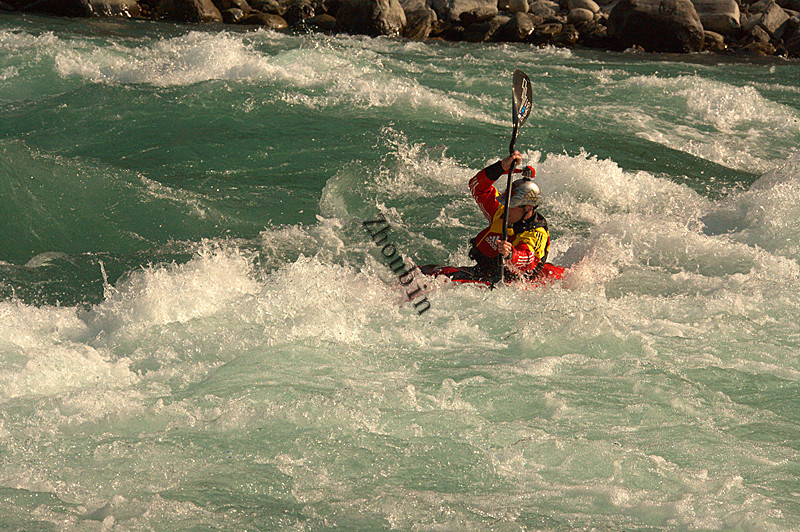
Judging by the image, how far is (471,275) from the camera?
613 centimetres

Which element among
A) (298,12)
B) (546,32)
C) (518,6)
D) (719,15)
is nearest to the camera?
(546,32)

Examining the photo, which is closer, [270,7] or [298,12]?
[298,12]

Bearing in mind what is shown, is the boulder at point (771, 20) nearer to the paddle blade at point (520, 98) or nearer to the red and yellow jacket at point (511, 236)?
the paddle blade at point (520, 98)

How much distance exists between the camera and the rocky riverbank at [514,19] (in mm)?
16125

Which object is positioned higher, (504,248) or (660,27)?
(660,27)

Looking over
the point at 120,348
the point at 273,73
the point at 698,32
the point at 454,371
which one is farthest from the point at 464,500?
the point at 698,32

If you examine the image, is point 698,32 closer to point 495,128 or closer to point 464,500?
point 495,128

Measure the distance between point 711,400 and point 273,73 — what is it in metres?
8.16

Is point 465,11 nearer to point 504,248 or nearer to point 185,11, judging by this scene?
point 185,11

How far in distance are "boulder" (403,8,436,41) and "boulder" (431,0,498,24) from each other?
508mm

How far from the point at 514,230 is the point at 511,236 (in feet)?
0.18

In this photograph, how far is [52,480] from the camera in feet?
11.8

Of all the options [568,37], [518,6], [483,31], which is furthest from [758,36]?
[483,31]

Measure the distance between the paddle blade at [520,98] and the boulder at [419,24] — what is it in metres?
10.6
